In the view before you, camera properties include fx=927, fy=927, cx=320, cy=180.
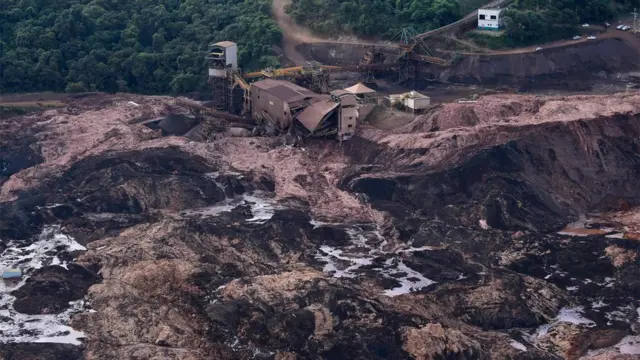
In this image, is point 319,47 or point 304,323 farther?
point 319,47

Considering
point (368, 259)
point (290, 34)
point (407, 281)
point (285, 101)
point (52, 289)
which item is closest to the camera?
point (52, 289)

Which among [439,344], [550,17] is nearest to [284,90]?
[550,17]

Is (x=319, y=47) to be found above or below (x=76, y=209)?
above

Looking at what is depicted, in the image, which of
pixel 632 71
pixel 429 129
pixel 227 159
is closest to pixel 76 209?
pixel 227 159

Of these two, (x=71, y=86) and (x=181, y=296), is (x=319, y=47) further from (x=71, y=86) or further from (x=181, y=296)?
(x=181, y=296)

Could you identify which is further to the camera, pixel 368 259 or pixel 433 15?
pixel 433 15

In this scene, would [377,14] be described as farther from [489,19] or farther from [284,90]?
[284,90]

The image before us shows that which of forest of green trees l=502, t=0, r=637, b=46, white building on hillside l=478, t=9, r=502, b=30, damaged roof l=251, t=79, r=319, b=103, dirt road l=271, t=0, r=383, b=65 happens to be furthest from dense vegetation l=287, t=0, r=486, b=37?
damaged roof l=251, t=79, r=319, b=103
